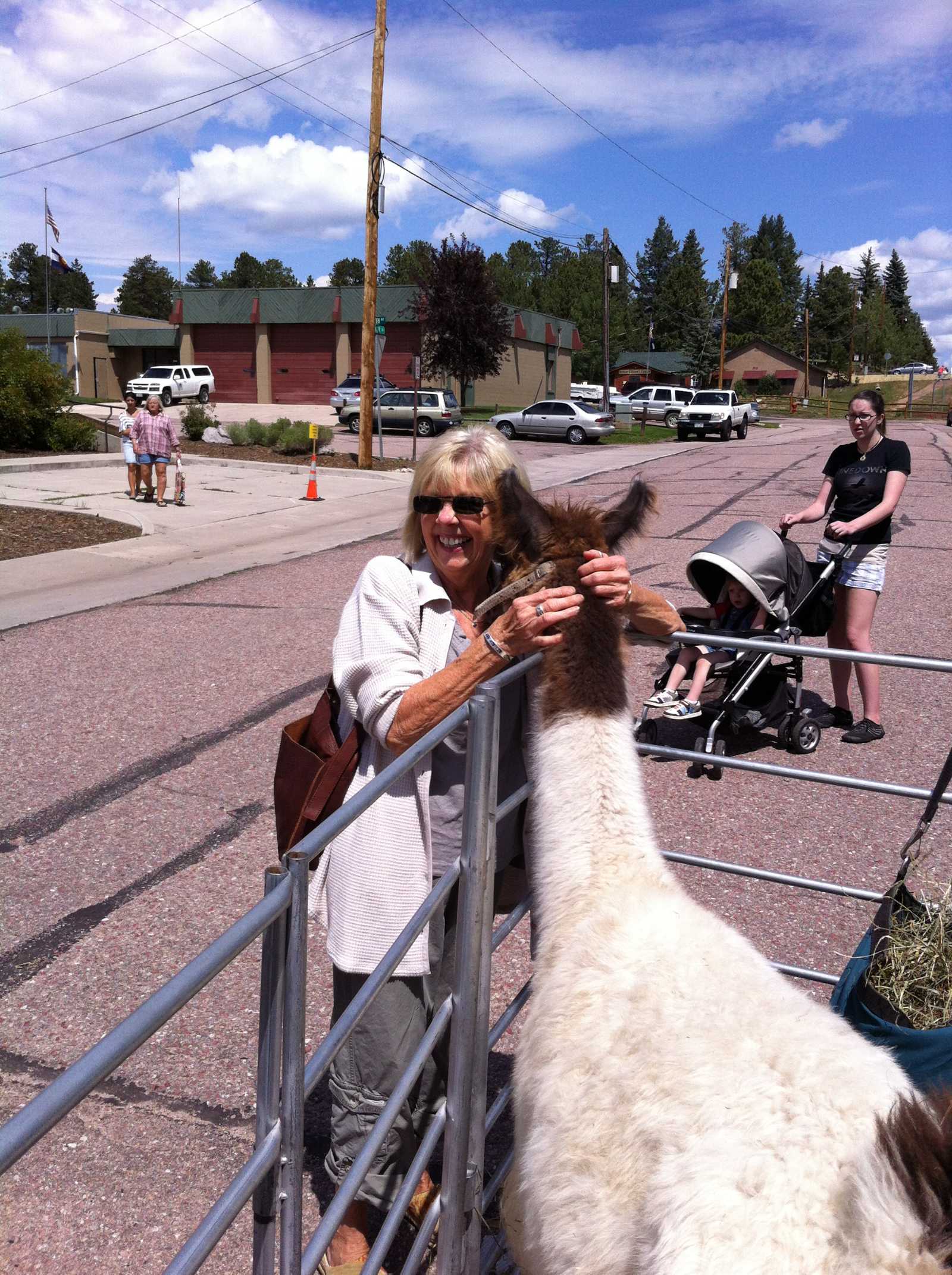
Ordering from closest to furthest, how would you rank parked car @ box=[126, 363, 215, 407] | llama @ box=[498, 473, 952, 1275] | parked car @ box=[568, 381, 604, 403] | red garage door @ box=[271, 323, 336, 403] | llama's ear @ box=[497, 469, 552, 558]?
1. llama @ box=[498, 473, 952, 1275]
2. llama's ear @ box=[497, 469, 552, 558]
3. parked car @ box=[126, 363, 215, 407]
4. red garage door @ box=[271, 323, 336, 403]
5. parked car @ box=[568, 381, 604, 403]

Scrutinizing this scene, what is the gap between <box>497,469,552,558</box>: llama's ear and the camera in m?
2.56

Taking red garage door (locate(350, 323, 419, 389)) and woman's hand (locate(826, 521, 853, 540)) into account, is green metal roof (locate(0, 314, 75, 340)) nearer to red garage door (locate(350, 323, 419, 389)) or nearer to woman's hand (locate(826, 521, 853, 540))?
red garage door (locate(350, 323, 419, 389))

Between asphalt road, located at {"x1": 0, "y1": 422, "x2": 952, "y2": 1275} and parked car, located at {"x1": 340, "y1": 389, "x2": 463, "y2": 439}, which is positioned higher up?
A: parked car, located at {"x1": 340, "y1": 389, "x2": 463, "y2": 439}

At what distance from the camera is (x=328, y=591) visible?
441 inches

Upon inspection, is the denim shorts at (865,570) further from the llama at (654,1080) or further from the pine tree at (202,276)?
the pine tree at (202,276)

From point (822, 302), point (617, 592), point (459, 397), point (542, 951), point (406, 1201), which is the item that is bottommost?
point (406, 1201)

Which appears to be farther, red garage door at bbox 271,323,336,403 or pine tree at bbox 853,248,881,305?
pine tree at bbox 853,248,881,305

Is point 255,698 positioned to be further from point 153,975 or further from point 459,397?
point 459,397

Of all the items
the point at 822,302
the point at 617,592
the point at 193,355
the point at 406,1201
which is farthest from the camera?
the point at 822,302

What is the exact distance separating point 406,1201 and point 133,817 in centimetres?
390

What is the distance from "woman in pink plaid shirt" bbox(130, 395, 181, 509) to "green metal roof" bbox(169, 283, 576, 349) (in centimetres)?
3096

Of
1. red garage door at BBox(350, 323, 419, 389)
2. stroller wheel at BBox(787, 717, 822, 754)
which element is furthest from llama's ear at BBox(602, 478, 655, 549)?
red garage door at BBox(350, 323, 419, 389)

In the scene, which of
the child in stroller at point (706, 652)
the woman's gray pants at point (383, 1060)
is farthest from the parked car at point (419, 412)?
the woman's gray pants at point (383, 1060)

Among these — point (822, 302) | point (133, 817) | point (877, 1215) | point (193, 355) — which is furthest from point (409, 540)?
point (822, 302)
